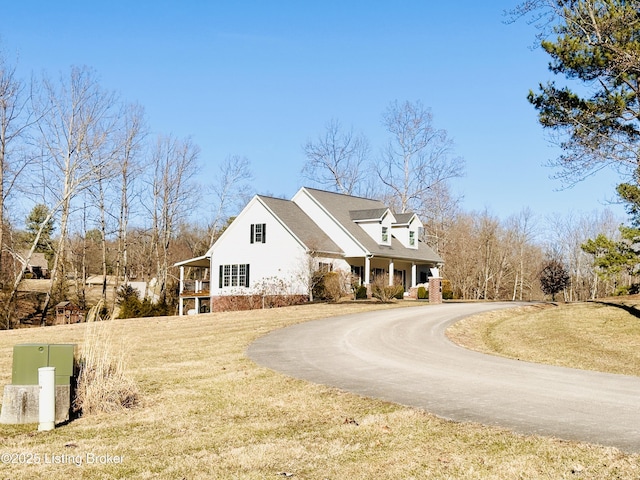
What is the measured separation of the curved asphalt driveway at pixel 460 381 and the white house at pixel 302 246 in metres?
17.2

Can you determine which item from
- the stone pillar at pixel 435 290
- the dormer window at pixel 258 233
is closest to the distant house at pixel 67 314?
the dormer window at pixel 258 233

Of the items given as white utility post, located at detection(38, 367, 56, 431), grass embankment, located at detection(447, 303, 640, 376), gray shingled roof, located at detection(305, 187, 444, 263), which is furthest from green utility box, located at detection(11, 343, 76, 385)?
gray shingled roof, located at detection(305, 187, 444, 263)

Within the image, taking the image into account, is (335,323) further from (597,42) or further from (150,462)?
(150,462)

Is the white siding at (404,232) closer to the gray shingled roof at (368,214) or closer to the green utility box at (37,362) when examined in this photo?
the gray shingled roof at (368,214)

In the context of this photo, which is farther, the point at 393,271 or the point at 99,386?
the point at 393,271

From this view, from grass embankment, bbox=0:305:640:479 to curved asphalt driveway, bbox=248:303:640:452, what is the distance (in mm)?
565

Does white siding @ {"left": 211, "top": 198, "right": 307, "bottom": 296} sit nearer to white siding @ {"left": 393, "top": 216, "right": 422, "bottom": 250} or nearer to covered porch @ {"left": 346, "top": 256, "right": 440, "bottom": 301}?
covered porch @ {"left": 346, "top": 256, "right": 440, "bottom": 301}

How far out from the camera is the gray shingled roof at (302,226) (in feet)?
117

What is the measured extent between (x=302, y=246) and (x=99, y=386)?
26.3 meters

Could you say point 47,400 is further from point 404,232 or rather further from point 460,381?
point 404,232

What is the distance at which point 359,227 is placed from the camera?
130ft

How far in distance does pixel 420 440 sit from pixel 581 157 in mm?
15519

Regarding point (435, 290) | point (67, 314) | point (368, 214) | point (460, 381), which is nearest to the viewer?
point (460, 381)

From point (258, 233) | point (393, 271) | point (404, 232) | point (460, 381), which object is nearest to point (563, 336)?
point (460, 381)
